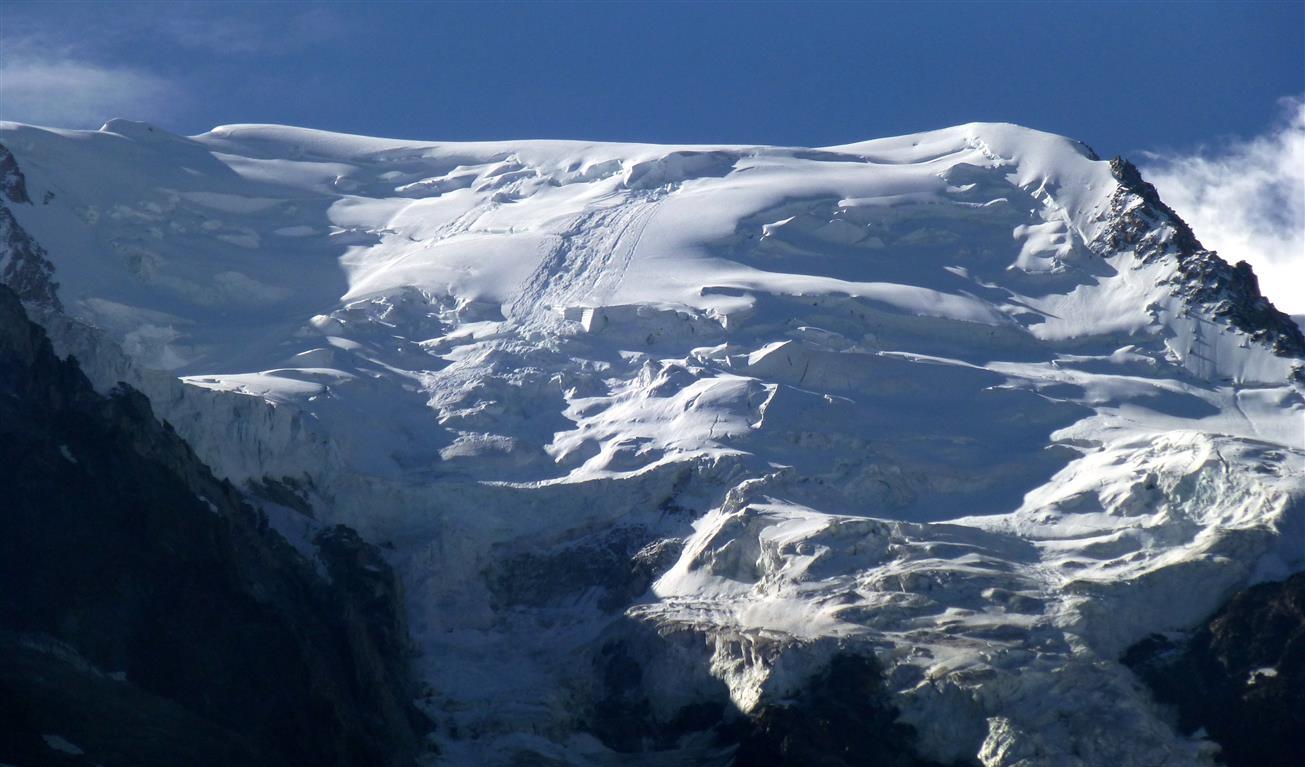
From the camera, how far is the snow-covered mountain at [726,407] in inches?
3374

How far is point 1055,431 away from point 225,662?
46706 mm

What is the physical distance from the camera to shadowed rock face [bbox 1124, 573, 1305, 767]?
80875 mm

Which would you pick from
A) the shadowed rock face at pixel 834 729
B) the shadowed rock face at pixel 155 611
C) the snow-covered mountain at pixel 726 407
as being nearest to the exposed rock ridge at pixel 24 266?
the snow-covered mountain at pixel 726 407

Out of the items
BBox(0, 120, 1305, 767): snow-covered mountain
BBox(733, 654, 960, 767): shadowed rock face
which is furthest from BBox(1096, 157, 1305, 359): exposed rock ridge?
BBox(733, 654, 960, 767): shadowed rock face

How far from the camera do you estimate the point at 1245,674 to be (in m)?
83.3

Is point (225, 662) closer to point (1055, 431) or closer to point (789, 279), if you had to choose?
point (1055, 431)

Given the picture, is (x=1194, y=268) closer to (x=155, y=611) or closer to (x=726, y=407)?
(x=726, y=407)

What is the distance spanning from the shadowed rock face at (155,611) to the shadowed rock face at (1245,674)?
106ft

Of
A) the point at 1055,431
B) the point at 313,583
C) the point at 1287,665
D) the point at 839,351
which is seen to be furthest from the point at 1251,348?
the point at 313,583

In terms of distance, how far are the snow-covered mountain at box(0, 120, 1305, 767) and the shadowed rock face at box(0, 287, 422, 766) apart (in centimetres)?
453

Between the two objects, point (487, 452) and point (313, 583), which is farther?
Answer: point (487, 452)

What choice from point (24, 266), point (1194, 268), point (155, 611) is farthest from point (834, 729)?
point (24, 266)

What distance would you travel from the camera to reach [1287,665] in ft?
274

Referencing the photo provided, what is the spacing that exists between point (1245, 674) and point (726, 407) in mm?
32422
